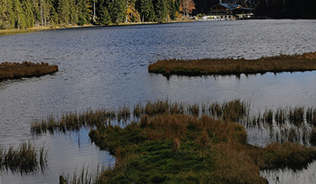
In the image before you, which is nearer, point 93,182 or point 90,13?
point 93,182

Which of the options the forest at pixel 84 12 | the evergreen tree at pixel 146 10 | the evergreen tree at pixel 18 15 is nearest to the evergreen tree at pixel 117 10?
the forest at pixel 84 12

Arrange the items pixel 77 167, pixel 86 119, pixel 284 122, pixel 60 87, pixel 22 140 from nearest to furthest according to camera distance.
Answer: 1. pixel 77 167
2. pixel 22 140
3. pixel 284 122
4. pixel 86 119
5. pixel 60 87

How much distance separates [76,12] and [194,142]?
145 m

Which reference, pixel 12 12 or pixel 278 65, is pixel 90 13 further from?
pixel 278 65

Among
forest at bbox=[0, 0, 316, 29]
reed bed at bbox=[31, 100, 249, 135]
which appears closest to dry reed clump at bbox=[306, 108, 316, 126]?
reed bed at bbox=[31, 100, 249, 135]

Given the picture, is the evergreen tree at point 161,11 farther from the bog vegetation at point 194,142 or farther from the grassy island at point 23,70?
the bog vegetation at point 194,142

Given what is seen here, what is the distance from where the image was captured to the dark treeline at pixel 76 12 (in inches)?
4555

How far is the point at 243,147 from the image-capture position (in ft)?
44.3

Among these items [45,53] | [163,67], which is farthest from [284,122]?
[45,53]

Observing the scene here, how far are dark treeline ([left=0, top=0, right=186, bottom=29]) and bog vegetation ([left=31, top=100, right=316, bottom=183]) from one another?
313 feet

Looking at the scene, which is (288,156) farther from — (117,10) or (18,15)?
(117,10)

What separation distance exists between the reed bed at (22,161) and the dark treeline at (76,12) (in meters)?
99.1

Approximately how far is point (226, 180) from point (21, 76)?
1175 inches

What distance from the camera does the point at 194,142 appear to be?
44.9 feet
